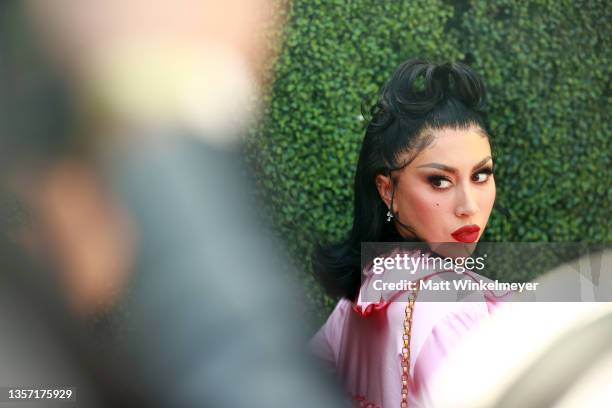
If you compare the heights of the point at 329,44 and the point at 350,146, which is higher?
the point at 329,44

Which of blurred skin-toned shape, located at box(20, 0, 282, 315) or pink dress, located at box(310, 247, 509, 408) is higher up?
blurred skin-toned shape, located at box(20, 0, 282, 315)

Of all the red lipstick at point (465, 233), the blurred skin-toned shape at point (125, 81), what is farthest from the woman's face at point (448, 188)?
the blurred skin-toned shape at point (125, 81)

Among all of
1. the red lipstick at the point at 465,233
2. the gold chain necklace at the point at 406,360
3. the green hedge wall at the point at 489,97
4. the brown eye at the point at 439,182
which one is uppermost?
the green hedge wall at the point at 489,97

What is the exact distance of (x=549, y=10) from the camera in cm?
210

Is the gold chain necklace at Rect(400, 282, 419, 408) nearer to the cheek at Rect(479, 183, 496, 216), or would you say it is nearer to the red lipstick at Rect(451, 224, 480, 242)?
the red lipstick at Rect(451, 224, 480, 242)

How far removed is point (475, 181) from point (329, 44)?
1.86ft

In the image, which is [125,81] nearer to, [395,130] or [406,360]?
[395,130]

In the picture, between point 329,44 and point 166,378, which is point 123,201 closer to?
point 166,378

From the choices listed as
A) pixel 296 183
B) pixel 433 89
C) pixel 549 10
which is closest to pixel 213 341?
pixel 296 183

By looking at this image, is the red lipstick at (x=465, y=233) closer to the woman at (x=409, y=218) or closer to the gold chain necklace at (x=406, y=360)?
the woman at (x=409, y=218)

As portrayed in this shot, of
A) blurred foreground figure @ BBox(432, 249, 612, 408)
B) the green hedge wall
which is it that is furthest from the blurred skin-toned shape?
blurred foreground figure @ BBox(432, 249, 612, 408)

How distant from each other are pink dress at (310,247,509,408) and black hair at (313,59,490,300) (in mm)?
85

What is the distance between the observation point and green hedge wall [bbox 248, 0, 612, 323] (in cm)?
209

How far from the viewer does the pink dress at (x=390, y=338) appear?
6.63 feet
